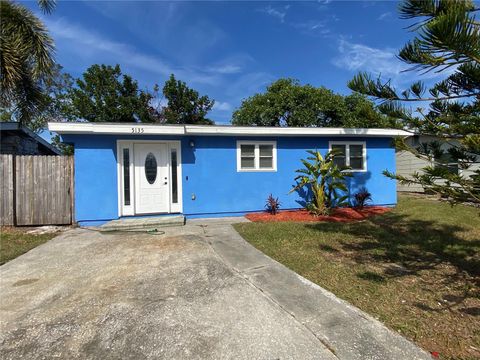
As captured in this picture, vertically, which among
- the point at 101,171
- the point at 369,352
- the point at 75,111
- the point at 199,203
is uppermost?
the point at 75,111

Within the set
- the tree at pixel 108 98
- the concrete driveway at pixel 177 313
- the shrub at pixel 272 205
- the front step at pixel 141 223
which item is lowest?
the concrete driveway at pixel 177 313

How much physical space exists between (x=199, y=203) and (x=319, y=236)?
4.01m

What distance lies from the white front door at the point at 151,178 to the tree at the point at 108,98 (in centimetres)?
1395

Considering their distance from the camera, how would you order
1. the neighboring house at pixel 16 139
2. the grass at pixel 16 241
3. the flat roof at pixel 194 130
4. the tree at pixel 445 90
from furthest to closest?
the neighboring house at pixel 16 139 → the flat roof at pixel 194 130 → the grass at pixel 16 241 → the tree at pixel 445 90

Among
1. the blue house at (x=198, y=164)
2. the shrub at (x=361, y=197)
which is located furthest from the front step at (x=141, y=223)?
the shrub at (x=361, y=197)

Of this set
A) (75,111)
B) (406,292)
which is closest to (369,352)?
(406,292)

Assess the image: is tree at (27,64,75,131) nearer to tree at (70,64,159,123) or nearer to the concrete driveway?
tree at (70,64,159,123)

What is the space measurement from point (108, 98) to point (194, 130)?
595 inches

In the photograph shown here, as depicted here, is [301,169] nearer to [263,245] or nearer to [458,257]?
[263,245]

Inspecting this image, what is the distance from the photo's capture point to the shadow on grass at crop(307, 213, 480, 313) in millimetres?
4004

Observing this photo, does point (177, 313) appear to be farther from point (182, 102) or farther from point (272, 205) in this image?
point (182, 102)

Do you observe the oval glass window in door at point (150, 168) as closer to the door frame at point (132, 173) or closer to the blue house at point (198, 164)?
the blue house at point (198, 164)

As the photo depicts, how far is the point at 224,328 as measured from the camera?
107 inches

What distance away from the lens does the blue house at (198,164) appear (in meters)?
8.13
